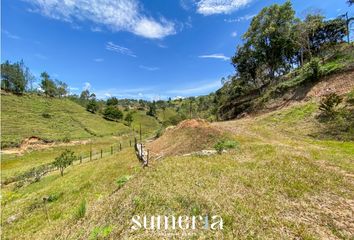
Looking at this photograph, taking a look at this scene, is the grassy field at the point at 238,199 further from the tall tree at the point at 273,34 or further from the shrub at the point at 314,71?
the tall tree at the point at 273,34

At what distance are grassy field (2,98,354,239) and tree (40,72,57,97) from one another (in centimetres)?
8467

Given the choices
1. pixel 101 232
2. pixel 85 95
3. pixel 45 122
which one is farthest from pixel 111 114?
pixel 101 232

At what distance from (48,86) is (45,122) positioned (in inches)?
1311

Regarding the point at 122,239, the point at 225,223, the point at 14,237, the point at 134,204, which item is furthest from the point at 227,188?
the point at 14,237

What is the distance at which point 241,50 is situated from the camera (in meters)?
33.1

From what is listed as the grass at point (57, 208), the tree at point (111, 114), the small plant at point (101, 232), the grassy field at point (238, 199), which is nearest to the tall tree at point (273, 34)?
the grassy field at point (238, 199)

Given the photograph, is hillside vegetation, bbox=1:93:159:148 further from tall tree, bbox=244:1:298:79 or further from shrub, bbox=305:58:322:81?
shrub, bbox=305:58:322:81

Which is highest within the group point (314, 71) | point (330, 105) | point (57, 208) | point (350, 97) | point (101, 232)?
point (314, 71)

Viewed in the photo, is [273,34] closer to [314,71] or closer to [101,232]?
[314,71]

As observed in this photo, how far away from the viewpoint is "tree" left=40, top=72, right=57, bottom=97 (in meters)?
81.6

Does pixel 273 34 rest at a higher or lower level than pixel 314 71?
higher

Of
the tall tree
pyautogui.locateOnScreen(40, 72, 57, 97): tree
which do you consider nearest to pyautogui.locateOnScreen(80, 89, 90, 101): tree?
pyautogui.locateOnScreen(40, 72, 57, 97): tree

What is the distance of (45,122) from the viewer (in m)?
56.5

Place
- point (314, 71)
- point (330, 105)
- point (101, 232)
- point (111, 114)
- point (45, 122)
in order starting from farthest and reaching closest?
1. point (111, 114)
2. point (45, 122)
3. point (314, 71)
4. point (330, 105)
5. point (101, 232)
